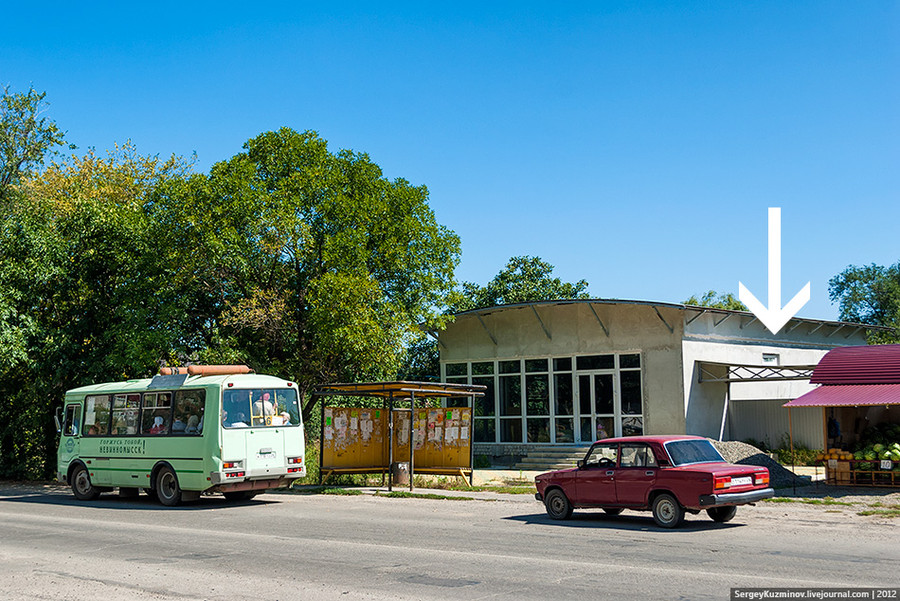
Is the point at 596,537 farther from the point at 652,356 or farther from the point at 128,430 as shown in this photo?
the point at 652,356

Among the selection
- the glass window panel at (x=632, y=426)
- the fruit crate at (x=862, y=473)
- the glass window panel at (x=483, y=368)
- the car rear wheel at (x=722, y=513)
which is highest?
the glass window panel at (x=483, y=368)

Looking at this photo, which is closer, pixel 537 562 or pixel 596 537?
pixel 537 562

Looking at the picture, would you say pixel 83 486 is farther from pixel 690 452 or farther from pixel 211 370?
pixel 690 452

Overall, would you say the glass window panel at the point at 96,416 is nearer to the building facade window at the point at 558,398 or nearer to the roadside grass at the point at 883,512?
the building facade window at the point at 558,398

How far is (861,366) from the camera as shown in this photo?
22.8m

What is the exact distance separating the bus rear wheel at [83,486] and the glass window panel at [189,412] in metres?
4.09

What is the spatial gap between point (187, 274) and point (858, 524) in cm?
1914

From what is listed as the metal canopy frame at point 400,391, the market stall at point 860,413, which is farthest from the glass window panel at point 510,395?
the market stall at point 860,413

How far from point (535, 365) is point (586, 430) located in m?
3.28

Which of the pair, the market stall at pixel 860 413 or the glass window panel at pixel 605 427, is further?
the glass window panel at pixel 605 427

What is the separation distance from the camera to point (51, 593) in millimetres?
9219

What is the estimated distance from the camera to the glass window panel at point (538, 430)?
1247 inches

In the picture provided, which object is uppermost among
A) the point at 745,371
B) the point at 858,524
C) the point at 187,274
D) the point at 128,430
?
the point at 187,274

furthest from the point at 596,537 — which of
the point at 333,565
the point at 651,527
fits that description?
the point at 333,565
